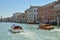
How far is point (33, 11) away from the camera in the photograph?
74.9 metres

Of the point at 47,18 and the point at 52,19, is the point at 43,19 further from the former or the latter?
the point at 52,19

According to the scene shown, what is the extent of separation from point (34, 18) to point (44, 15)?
11.2 metres

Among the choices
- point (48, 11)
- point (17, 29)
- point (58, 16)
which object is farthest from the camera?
point (48, 11)

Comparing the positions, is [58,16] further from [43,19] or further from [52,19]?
[43,19]

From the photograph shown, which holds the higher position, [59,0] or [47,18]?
[59,0]

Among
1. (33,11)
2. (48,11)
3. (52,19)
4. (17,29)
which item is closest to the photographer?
(17,29)

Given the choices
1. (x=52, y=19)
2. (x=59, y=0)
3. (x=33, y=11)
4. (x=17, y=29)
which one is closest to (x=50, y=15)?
(x=52, y=19)

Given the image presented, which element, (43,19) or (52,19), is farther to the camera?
(43,19)

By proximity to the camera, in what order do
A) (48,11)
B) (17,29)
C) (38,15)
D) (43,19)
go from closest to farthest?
(17,29) → (48,11) → (43,19) → (38,15)

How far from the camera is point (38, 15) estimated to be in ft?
230

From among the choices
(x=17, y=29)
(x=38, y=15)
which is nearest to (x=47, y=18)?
(x=38, y=15)

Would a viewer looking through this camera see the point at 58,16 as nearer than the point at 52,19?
Yes

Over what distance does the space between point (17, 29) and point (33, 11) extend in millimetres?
47635

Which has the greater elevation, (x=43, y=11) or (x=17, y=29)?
(x=43, y=11)
